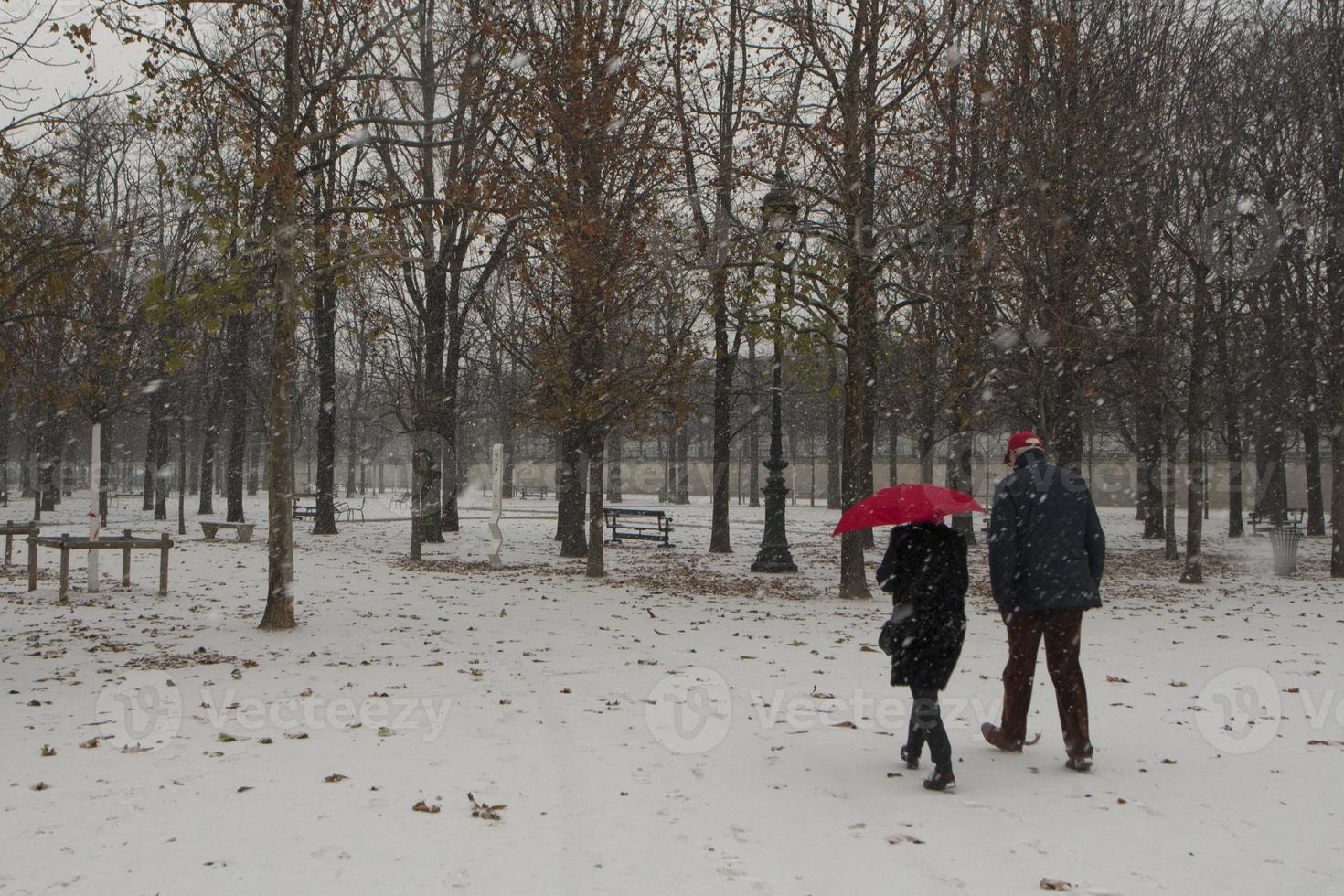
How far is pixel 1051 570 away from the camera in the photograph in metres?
5.61

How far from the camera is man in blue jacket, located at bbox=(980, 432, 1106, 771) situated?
561 cm

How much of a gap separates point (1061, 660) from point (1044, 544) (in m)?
0.66

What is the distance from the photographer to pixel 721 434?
70.3ft

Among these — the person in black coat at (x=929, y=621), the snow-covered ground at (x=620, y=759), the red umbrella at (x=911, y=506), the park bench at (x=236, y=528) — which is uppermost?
the red umbrella at (x=911, y=506)

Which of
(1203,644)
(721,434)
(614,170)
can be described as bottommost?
(1203,644)

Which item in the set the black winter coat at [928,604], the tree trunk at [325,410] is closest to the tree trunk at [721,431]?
the tree trunk at [325,410]

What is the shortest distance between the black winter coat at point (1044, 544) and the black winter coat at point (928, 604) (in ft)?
0.99

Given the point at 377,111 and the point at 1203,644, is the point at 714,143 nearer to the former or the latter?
the point at 377,111

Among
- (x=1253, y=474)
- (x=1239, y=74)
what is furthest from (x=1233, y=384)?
(x=1253, y=474)

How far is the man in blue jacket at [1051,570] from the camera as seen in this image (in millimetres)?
5613

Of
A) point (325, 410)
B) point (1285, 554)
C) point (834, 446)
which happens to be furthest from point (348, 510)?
point (1285, 554)

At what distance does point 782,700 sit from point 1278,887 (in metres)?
3.77

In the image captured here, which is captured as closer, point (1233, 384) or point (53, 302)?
point (53, 302)

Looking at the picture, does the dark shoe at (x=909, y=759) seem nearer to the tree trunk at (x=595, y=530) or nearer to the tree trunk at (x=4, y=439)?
the tree trunk at (x=595, y=530)
